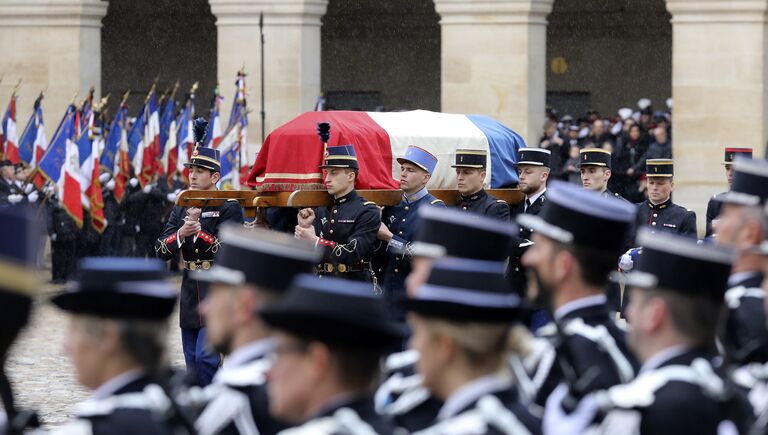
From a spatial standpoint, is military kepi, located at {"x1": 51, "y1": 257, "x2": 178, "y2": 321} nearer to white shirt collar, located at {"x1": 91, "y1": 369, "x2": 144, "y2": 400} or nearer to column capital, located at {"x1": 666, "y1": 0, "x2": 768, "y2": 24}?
white shirt collar, located at {"x1": 91, "y1": 369, "x2": 144, "y2": 400}

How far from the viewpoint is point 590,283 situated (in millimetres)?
4793

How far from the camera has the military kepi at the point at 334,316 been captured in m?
3.70

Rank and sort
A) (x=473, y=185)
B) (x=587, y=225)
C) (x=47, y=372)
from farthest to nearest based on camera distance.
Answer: (x=47, y=372)
(x=473, y=185)
(x=587, y=225)

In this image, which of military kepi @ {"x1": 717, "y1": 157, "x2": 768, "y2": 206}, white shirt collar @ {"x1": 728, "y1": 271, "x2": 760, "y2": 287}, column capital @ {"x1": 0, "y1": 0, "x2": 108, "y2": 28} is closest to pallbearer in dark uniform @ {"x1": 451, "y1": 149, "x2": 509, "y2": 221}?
white shirt collar @ {"x1": 728, "y1": 271, "x2": 760, "y2": 287}

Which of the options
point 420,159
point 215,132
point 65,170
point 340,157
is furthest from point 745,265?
point 215,132

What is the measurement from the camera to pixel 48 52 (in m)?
23.4

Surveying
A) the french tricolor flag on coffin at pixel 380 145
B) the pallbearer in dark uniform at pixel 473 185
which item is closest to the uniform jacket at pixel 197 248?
the french tricolor flag on coffin at pixel 380 145

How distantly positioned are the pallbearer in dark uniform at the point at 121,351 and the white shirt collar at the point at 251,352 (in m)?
0.26

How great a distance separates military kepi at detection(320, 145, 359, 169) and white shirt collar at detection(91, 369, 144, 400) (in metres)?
6.10

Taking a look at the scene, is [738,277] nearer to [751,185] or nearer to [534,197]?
[751,185]

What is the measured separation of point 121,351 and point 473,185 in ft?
21.8

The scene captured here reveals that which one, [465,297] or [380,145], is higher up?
[380,145]

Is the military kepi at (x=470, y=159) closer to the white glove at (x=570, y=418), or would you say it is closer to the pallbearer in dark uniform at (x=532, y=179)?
the pallbearer in dark uniform at (x=532, y=179)

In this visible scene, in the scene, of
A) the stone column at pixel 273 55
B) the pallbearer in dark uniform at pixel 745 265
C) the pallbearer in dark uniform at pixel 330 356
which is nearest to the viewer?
the pallbearer in dark uniform at pixel 330 356
